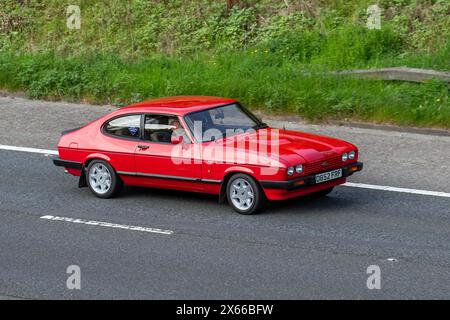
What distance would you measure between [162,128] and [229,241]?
2433 mm

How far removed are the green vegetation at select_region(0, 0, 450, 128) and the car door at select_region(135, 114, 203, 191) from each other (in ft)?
15.1

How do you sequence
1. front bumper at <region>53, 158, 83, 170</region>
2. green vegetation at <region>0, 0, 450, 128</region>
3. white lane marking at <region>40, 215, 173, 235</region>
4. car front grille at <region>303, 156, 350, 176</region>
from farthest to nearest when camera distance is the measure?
1. green vegetation at <region>0, 0, 450, 128</region>
2. front bumper at <region>53, 158, 83, 170</region>
3. car front grille at <region>303, 156, 350, 176</region>
4. white lane marking at <region>40, 215, 173, 235</region>

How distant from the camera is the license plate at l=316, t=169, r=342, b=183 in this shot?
42.9 feet

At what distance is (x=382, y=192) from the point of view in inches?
562

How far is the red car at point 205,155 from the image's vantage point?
42.7ft

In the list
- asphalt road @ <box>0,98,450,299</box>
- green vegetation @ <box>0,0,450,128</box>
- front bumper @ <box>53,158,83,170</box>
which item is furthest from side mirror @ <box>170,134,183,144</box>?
green vegetation @ <box>0,0,450,128</box>

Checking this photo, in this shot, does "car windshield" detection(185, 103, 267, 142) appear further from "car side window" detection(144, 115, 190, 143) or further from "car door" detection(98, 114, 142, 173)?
"car door" detection(98, 114, 142, 173)

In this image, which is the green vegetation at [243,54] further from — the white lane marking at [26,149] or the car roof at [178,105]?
the car roof at [178,105]

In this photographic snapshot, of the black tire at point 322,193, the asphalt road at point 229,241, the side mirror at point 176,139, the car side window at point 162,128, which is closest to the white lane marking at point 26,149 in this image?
the asphalt road at point 229,241

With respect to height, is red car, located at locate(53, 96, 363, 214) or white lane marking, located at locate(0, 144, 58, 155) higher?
red car, located at locate(53, 96, 363, 214)

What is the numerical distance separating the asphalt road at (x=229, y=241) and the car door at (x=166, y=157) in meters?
0.36
